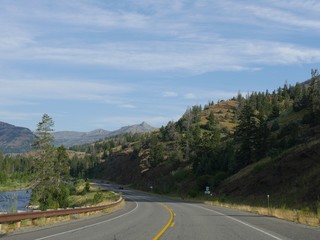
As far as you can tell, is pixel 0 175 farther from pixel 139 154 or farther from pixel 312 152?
pixel 312 152

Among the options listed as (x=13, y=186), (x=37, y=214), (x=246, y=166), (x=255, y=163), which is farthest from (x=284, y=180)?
(x=13, y=186)

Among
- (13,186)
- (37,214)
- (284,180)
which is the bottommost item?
(37,214)

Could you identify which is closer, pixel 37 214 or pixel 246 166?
pixel 37 214

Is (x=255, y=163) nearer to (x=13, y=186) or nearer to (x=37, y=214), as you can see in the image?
(x=37, y=214)

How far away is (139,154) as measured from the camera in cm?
16938

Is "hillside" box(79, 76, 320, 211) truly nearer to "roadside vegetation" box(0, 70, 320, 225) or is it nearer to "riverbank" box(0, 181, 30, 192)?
"roadside vegetation" box(0, 70, 320, 225)

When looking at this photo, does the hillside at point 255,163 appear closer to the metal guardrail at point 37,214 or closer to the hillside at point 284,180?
the hillside at point 284,180

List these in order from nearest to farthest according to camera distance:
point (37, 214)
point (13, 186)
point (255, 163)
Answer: point (37, 214)
point (255, 163)
point (13, 186)

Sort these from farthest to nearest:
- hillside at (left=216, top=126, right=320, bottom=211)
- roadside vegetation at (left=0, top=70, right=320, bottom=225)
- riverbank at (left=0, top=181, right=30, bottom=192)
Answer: riverbank at (left=0, top=181, right=30, bottom=192)
roadside vegetation at (left=0, top=70, right=320, bottom=225)
hillside at (left=216, top=126, right=320, bottom=211)

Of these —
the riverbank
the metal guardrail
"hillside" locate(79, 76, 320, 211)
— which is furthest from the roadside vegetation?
the riverbank

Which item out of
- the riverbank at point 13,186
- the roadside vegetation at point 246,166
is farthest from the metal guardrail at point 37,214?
the riverbank at point 13,186

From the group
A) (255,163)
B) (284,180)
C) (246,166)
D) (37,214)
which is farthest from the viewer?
(246,166)

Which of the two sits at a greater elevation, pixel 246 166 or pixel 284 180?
pixel 246 166

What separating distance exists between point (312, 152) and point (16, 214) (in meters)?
43.6
